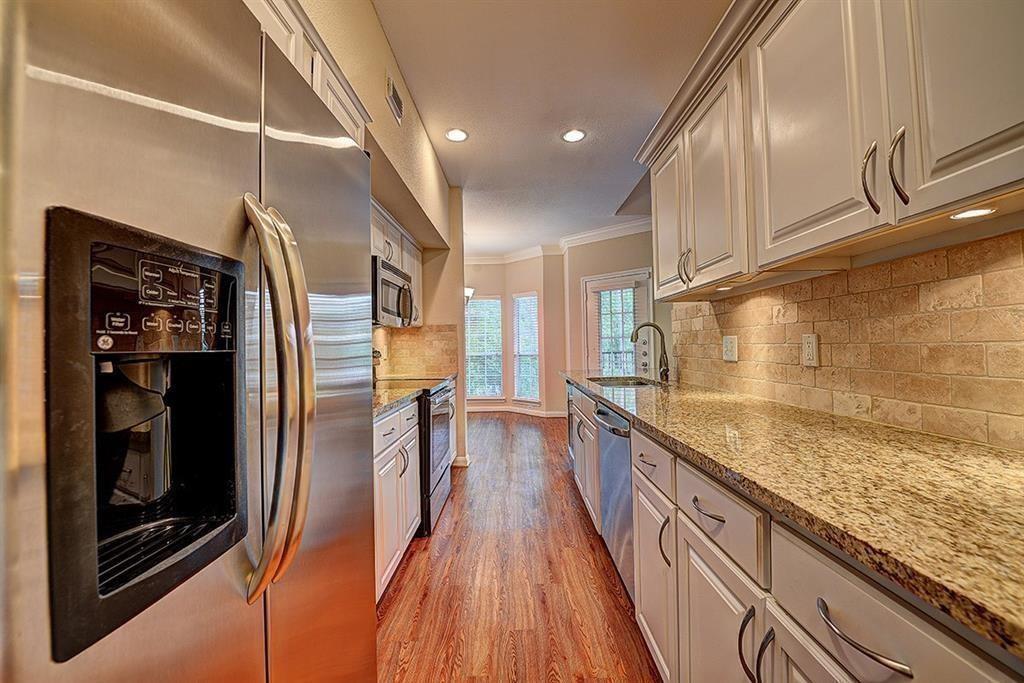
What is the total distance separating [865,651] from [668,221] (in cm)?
196

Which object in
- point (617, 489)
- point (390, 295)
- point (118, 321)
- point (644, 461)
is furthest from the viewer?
point (390, 295)

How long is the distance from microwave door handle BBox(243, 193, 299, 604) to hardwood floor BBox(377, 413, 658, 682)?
4.20ft

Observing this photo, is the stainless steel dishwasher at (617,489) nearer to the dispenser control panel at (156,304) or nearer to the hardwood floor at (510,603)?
the hardwood floor at (510,603)

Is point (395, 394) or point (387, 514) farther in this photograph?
point (395, 394)

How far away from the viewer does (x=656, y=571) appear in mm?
1418

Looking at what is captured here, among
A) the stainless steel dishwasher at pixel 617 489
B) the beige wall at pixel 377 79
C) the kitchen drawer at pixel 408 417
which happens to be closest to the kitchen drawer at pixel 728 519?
the stainless steel dishwasher at pixel 617 489

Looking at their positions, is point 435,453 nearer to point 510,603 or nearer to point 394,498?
point 394,498

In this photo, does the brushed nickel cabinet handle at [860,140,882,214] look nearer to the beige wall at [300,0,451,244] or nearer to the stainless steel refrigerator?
the stainless steel refrigerator

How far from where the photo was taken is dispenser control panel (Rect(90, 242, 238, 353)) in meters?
0.41

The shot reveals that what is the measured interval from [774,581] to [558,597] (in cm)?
143

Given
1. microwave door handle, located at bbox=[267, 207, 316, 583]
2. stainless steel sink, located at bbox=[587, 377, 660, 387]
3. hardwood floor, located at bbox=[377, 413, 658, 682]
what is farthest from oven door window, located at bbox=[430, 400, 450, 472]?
microwave door handle, located at bbox=[267, 207, 316, 583]

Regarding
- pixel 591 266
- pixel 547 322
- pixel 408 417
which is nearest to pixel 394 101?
pixel 408 417

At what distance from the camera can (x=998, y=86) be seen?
→ 2.41ft

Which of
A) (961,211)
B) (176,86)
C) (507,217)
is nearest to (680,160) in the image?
(961,211)
